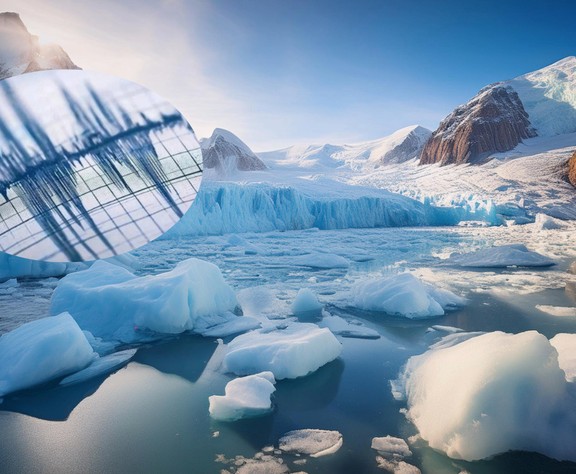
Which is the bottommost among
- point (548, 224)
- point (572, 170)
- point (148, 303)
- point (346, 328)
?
point (548, 224)

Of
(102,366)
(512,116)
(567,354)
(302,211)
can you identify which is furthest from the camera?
(512,116)

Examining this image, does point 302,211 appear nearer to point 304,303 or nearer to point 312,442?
point 304,303

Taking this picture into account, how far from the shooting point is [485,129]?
40.0 m

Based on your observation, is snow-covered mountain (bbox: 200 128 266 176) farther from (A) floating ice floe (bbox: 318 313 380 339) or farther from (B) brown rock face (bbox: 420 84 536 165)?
(A) floating ice floe (bbox: 318 313 380 339)

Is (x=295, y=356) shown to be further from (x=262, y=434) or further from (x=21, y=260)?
(x=21, y=260)

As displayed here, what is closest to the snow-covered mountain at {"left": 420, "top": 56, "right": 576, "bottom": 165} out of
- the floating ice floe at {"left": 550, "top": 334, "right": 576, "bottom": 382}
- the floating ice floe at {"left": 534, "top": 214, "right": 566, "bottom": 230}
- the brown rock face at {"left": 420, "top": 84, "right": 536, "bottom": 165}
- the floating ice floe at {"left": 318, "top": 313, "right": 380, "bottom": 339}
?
the brown rock face at {"left": 420, "top": 84, "right": 536, "bottom": 165}

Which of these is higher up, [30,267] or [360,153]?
[360,153]

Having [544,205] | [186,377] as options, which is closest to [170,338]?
[186,377]

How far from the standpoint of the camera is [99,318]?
15.3ft

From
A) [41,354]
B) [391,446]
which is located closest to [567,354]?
[391,446]

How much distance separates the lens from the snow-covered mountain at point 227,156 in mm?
41219

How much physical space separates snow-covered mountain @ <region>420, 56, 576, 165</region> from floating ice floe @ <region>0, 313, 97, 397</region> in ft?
139

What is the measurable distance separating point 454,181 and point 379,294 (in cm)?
2880

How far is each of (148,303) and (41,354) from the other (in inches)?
55.1
